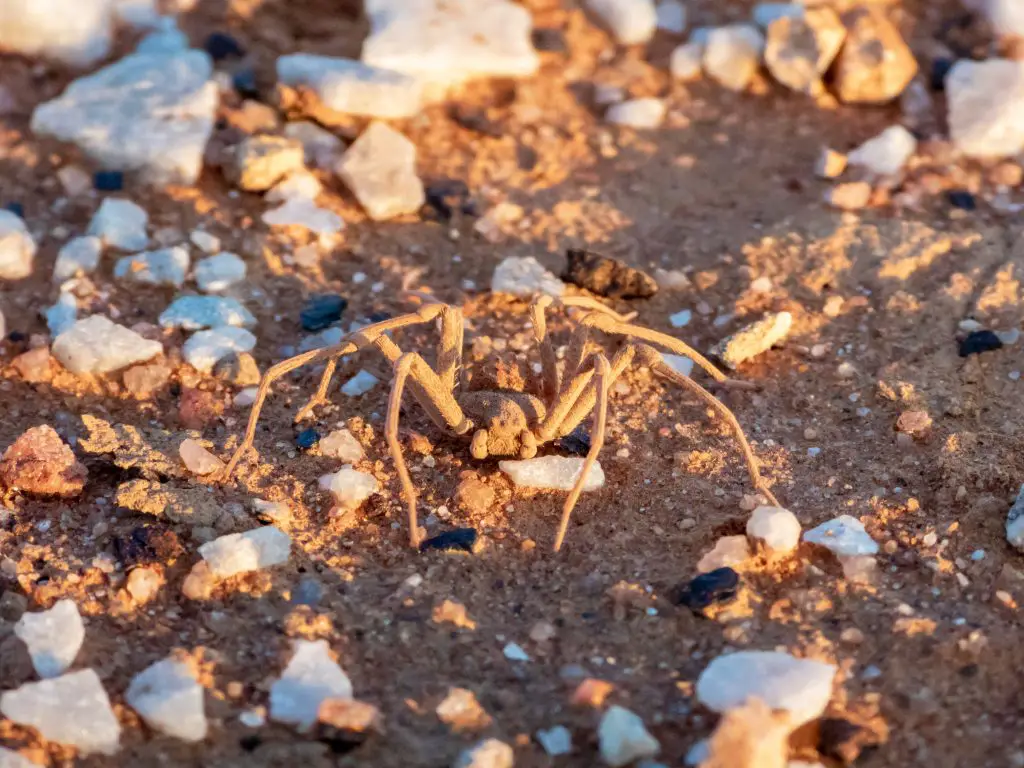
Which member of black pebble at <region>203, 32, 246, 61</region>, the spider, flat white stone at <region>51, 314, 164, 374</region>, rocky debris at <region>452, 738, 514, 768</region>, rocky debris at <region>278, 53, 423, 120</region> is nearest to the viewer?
rocky debris at <region>452, 738, 514, 768</region>

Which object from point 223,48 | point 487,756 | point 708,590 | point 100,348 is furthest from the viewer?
point 223,48

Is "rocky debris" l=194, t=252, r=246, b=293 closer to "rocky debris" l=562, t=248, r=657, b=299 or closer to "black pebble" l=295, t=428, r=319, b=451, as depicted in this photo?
"black pebble" l=295, t=428, r=319, b=451

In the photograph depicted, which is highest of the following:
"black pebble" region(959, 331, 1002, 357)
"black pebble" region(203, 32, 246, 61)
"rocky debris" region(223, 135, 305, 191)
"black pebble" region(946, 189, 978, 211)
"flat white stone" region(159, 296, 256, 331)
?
"black pebble" region(203, 32, 246, 61)

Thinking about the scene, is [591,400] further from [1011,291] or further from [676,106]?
[676,106]

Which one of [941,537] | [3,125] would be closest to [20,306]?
[3,125]

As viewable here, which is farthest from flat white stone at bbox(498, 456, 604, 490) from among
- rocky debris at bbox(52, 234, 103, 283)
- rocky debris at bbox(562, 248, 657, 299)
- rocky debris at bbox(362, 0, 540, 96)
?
rocky debris at bbox(362, 0, 540, 96)

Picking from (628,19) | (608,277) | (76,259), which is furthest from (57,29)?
(608,277)

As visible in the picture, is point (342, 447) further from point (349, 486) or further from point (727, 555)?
point (727, 555)
